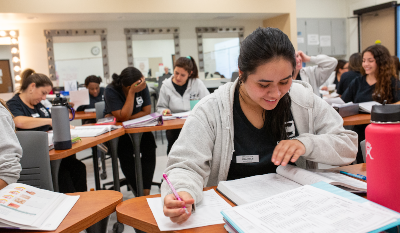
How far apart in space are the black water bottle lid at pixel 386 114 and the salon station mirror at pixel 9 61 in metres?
6.72

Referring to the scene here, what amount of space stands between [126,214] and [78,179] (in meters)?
1.47

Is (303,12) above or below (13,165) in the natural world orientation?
above

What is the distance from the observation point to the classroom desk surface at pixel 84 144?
162 cm

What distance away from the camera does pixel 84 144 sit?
183cm

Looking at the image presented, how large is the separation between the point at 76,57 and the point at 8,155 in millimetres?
5751

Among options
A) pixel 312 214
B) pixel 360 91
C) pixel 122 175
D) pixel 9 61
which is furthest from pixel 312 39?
pixel 312 214

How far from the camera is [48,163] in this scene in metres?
1.50

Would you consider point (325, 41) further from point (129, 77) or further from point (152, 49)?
point (129, 77)

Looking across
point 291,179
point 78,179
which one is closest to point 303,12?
point 78,179

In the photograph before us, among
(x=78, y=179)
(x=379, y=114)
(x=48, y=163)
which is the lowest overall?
(x=78, y=179)

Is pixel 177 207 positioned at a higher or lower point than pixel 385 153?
lower

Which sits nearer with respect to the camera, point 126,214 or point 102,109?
point 126,214

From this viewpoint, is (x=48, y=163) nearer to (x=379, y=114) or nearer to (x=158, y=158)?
(x=379, y=114)

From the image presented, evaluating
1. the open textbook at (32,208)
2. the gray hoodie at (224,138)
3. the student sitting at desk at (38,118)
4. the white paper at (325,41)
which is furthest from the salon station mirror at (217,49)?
the open textbook at (32,208)
